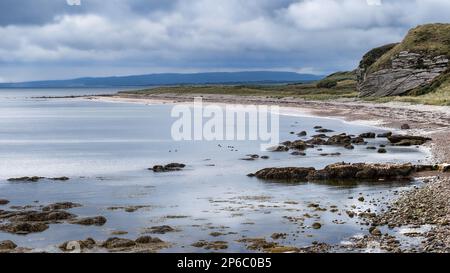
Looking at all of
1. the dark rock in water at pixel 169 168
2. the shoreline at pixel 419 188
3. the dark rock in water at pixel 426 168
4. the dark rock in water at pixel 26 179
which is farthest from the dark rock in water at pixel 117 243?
the dark rock in water at pixel 169 168

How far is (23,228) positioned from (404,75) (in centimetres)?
8726

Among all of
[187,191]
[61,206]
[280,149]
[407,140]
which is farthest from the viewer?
[280,149]

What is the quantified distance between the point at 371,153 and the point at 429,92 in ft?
171

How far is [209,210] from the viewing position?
25578 millimetres

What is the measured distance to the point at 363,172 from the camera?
32.1 m

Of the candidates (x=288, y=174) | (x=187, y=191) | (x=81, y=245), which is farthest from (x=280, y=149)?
(x=81, y=245)

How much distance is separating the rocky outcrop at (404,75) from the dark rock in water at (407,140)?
50.8 metres

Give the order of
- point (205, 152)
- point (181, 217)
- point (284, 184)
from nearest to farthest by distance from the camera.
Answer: point (181, 217), point (284, 184), point (205, 152)

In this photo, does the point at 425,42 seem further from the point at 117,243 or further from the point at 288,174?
the point at 117,243

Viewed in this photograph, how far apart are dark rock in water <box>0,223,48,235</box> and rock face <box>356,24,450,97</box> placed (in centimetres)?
8251

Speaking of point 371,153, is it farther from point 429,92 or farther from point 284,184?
point 429,92
